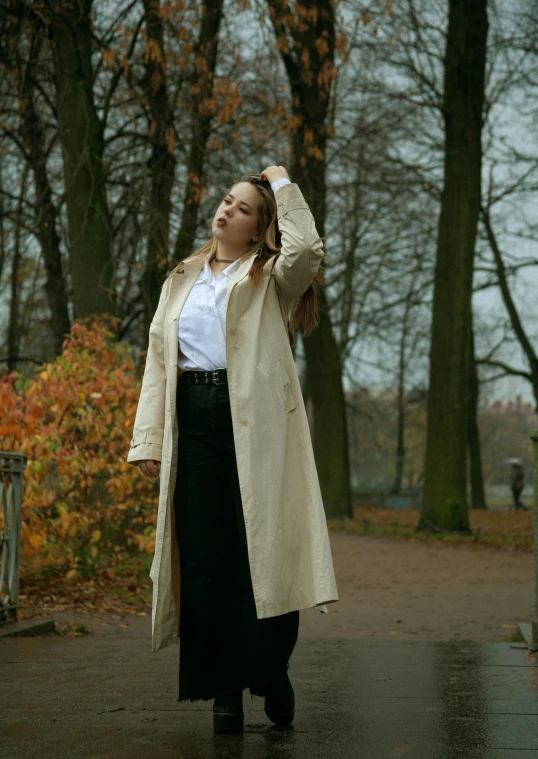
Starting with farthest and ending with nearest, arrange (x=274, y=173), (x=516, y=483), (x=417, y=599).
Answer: (x=516, y=483), (x=417, y=599), (x=274, y=173)

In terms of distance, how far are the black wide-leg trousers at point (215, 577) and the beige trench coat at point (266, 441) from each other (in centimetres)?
6

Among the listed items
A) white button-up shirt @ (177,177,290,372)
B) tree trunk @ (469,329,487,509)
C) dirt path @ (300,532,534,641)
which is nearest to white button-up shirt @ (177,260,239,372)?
white button-up shirt @ (177,177,290,372)

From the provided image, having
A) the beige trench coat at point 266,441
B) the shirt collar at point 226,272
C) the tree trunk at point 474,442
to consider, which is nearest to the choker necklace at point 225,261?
the shirt collar at point 226,272

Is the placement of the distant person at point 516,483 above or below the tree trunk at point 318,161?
below

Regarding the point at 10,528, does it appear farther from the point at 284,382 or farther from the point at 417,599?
the point at 417,599

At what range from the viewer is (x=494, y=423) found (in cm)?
5672

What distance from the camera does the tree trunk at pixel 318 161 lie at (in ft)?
45.2

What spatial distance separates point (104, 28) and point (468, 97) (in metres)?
6.83

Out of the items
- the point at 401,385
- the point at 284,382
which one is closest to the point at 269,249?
the point at 284,382

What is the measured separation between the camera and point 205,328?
13.0ft

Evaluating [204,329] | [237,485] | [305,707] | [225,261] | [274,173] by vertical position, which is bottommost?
[305,707]

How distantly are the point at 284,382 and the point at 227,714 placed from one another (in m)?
1.17

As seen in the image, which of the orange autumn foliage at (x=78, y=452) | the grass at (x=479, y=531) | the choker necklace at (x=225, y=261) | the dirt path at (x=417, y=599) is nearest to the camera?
the choker necklace at (x=225, y=261)

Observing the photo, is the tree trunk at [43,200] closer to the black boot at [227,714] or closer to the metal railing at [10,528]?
the metal railing at [10,528]
